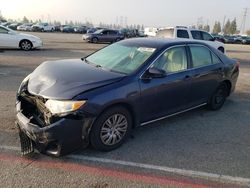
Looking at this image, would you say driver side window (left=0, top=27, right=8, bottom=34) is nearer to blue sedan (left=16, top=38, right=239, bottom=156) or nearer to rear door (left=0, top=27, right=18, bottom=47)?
rear door (left=0, top=27, right=18, bottom=47)

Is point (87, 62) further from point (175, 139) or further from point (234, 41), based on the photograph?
point (234, 41)

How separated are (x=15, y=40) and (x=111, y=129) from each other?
1364 cm

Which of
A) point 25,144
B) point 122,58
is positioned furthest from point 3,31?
point 25,144

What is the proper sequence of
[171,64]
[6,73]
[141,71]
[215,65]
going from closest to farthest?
[141,71] → [171,64] → [215,65] → [6,73]

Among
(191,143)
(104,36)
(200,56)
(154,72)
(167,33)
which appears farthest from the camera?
(104,36)

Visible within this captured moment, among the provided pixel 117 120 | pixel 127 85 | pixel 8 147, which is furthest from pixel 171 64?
pixel 8 147

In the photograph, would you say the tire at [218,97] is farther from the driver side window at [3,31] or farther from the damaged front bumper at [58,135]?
the driver side window at [3,31]

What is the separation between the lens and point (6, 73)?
30.2 feet

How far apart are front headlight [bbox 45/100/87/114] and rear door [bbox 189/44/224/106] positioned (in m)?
2.51

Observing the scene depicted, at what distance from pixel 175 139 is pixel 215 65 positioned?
2171 millimetres

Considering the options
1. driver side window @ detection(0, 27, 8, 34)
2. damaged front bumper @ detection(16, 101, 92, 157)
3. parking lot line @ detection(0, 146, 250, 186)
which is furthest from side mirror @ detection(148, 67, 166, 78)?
driver side window @ detection(0, 27, 8, 34)

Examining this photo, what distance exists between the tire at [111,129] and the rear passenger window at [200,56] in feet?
6.55

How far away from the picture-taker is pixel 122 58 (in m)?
5.02

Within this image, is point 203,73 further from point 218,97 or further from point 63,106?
point 63,106
